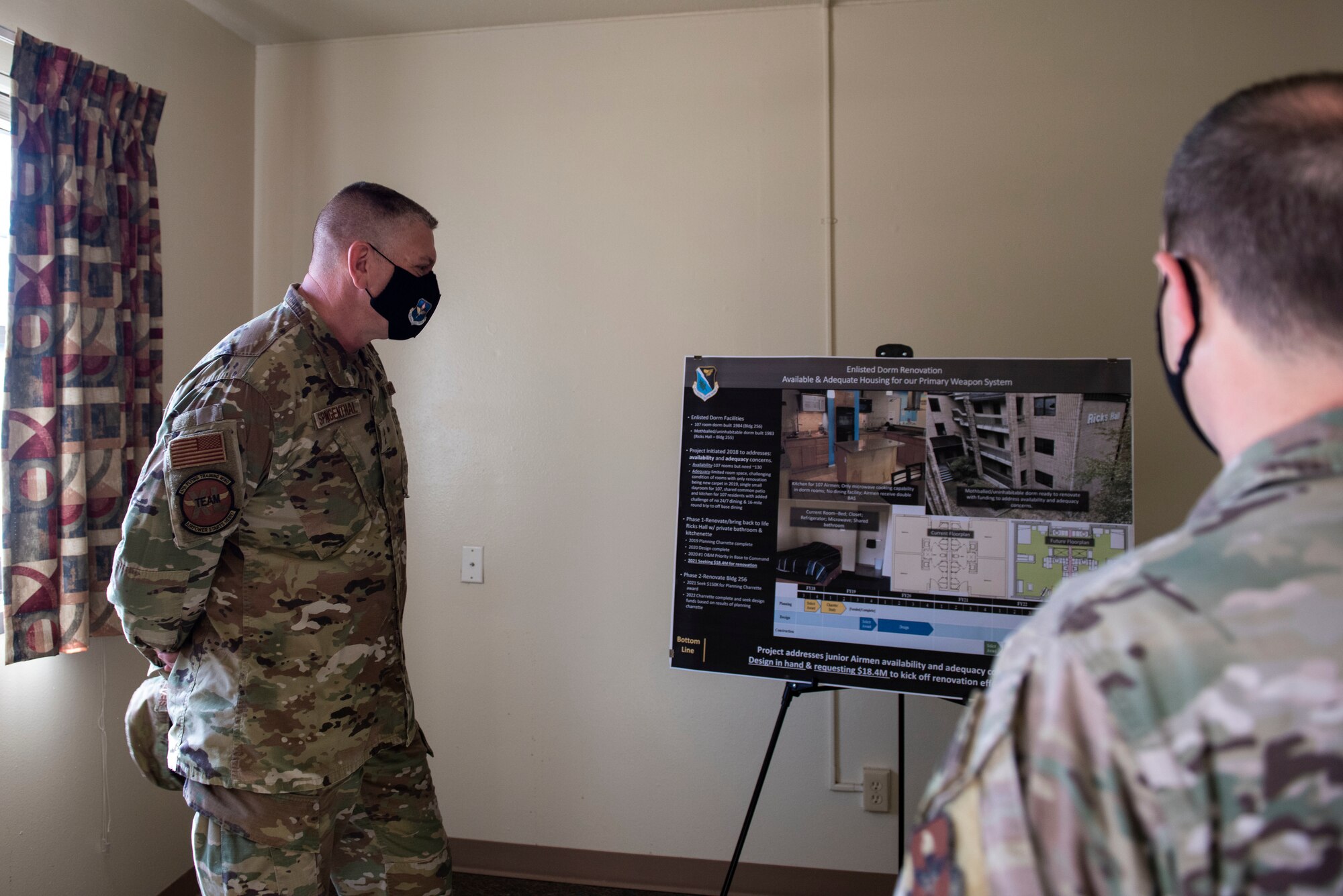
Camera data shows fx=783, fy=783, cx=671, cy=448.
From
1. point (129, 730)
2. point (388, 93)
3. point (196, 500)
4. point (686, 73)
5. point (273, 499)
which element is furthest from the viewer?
point (388, 93)

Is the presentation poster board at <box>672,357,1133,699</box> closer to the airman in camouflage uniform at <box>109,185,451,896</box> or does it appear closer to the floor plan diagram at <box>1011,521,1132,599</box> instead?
the floor plan diagram at <box>1011,521,1132,599</box>

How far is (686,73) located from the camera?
244 cm

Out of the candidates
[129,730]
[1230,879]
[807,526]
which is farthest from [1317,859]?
[129,730]

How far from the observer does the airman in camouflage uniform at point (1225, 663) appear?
459mm

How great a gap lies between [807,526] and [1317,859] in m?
1.47

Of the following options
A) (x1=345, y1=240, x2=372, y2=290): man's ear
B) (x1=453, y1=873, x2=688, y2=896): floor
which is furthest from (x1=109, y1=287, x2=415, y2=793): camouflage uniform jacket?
(x1=453, y1=873, x2=688, y2=896): floor

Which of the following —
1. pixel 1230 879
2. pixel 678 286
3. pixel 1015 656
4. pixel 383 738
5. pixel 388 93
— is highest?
pixel 388 93

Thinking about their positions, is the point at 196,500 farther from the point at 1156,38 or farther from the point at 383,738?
the point at 1156,38

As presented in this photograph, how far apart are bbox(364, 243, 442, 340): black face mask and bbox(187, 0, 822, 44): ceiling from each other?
3.82 feet

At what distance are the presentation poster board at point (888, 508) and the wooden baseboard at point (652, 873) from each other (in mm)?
892

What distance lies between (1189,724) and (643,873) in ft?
7.69

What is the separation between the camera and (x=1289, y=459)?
0.51 metres

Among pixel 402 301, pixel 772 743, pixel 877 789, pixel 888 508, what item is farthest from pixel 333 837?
pixel 877 789

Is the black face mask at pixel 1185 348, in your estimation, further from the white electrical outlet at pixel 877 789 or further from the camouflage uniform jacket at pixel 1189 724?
the white electrical outlet at pixel 877 789
